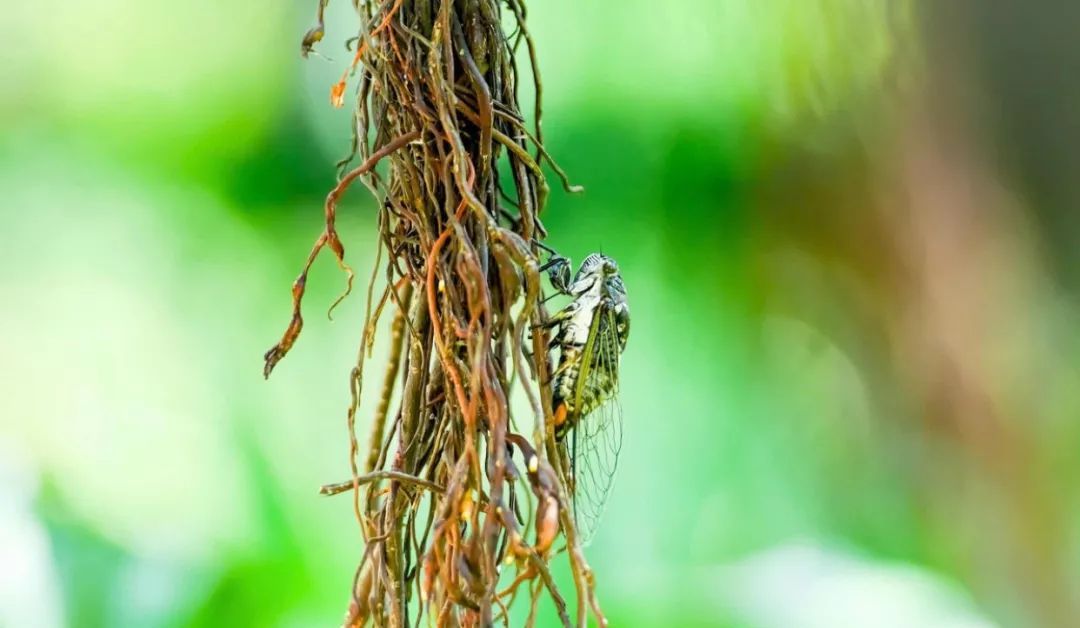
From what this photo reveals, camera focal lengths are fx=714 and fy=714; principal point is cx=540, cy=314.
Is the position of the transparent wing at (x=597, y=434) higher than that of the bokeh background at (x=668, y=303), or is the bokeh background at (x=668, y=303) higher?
the bokeh background at (x=668, y=303)

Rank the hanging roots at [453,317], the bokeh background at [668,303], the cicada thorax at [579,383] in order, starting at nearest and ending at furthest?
the hanging roots at [453,317] → the cicada thorax at [579,383] → the bokeh background at [668,303]

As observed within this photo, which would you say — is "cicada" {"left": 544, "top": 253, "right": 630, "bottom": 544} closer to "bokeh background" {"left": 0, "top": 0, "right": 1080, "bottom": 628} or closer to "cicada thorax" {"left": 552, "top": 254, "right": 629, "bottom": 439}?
"cicada thorax" {"left": 552, "top": 254, "right": 629, "bottom": 439}

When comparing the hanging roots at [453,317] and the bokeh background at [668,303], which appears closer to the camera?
the hanging roots at [453,317]

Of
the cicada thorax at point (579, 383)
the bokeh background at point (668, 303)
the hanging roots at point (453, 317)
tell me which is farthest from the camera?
the bokeh background at point (668, 303)

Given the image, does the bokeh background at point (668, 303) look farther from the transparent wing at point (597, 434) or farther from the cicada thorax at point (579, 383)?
the cicada thorax at point (579, 383)

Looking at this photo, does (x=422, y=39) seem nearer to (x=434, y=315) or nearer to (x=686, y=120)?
(x=434, y=315)

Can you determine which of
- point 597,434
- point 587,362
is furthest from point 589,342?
point 597,434

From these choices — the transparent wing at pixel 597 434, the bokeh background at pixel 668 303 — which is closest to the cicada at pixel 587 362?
the transparent wing at pixel 597 434

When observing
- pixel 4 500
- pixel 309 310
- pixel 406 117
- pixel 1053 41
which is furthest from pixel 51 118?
pixel 1053 41
